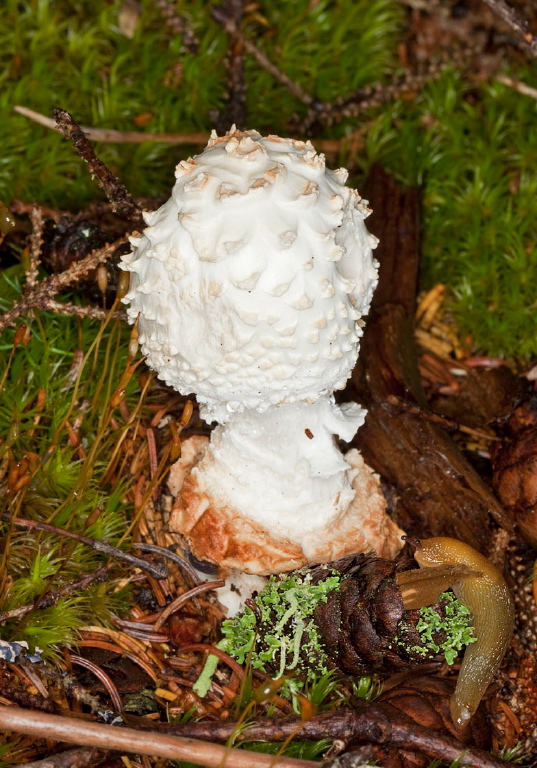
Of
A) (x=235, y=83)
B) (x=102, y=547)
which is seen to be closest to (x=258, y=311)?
(x=102, y=547)

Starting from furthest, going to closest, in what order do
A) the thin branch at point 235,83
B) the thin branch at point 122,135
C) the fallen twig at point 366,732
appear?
1. the thin branch at point 235,83
2. the thin branch at point 122,135
3. the fallen twig at point 366,732

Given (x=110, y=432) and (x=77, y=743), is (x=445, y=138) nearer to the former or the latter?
(x=110, y=432)

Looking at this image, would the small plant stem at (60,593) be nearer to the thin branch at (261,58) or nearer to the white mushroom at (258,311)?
the white mushroom at (258,311)

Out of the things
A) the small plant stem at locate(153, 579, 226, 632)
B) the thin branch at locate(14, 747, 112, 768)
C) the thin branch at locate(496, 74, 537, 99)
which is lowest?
the thin branch at locate(14, 747, 112, 768)

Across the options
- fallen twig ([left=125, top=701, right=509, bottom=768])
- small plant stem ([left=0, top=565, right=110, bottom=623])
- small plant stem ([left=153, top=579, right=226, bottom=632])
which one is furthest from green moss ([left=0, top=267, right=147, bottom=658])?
fallen twig ([left=125, top=701, right=509, bottom=768])

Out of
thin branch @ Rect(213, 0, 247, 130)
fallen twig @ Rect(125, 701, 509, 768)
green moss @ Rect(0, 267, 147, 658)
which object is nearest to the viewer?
fallen twig @ Rect(125, 701, 509, 768)

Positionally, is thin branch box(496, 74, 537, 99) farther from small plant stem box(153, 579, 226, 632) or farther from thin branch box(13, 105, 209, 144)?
small plant stem box(153, 579, 226, 632)

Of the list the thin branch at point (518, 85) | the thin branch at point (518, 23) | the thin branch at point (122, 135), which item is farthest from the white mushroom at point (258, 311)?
the thin branch at point (518, 85)

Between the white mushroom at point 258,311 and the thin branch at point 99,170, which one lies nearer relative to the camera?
the white mushroom at point 258,311
